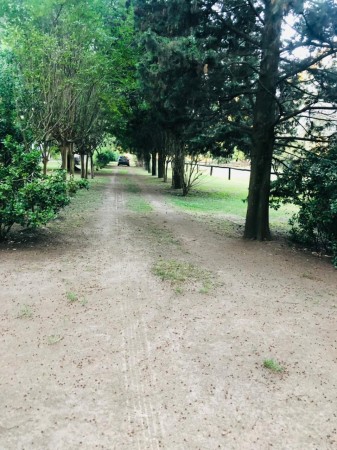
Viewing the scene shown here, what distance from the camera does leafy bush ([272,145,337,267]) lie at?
8.34 m

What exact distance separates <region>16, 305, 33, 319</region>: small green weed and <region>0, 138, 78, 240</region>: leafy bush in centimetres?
291

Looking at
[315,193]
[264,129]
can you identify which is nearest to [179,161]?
[264,129]

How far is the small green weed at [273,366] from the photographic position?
389 cm

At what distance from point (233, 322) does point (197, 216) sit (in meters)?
8.88

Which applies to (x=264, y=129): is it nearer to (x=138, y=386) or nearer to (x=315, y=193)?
(x=315, y=193)

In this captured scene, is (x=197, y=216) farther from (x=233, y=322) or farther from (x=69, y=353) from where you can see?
(x=69, y=353)

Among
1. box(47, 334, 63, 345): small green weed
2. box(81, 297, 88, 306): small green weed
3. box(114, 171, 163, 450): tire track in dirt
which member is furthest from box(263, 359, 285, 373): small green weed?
box(81, 297, 88, 306): small green weed

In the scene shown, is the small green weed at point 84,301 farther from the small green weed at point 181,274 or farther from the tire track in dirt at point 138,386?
the small green weed at point 181,274

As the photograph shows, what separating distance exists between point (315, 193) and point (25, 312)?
715cm

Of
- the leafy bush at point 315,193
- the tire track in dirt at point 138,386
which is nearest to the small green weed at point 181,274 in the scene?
the tire track in dirt at point 138,386

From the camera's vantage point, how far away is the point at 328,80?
364 inches

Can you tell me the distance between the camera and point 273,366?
3938mm

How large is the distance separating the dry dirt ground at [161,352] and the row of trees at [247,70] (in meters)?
3.62

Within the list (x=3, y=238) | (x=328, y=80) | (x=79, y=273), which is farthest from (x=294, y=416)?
(x=328, y=80)
